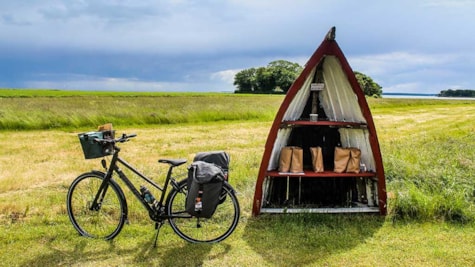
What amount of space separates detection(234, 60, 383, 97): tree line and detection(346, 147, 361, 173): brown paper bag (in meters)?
75.6

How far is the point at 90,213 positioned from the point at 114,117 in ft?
45.2

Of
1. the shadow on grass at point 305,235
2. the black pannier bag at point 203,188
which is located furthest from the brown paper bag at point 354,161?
the black pannier bag at point 203,188

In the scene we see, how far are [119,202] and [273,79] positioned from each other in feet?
276

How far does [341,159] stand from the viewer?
5695mm

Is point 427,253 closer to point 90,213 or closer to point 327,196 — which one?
point 327,196

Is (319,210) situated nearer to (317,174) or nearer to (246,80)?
(317,174)

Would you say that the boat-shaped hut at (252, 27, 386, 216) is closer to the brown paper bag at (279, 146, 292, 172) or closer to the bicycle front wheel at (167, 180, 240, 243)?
the brown paper bag at (279, 146, 292, 172)

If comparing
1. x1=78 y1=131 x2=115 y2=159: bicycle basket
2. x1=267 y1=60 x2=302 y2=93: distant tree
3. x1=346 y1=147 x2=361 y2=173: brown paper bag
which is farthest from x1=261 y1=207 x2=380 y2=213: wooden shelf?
x1=267 y1=60 x2=302 y2=93: distant tree

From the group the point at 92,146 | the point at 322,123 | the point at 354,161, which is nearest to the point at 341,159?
the point at 354,161

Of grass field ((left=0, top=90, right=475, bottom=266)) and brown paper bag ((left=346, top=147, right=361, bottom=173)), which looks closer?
grass field ((left=0, top=90, right=475, bottom=266))

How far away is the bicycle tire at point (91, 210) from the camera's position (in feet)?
16.7

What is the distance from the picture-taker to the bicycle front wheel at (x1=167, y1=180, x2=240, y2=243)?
15.4 ft

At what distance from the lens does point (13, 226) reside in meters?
5.43

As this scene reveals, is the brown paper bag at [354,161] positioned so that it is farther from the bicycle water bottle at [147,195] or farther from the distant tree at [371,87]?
the distant tree at [371,87]
